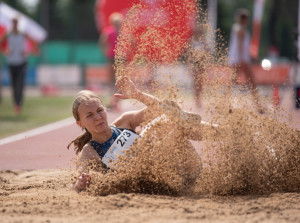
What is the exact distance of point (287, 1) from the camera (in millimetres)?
26625

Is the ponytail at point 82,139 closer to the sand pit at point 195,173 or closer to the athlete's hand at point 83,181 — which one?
the sand pit at point 195,173

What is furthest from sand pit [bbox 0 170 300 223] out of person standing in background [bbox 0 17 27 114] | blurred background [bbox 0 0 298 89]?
blurred background [bbox 0 0 298 89]

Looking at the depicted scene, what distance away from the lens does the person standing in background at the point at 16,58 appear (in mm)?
13805

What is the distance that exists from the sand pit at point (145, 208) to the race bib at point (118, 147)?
17.7 inches

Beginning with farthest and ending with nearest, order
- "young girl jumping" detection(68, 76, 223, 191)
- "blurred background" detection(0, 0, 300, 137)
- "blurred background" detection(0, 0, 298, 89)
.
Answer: "blurred background" detection(0, 0, 298, 89)
"blurred background" detection(0, 0, 300, 137)
"young girl jumping" detection(68, 76, 223, 191)

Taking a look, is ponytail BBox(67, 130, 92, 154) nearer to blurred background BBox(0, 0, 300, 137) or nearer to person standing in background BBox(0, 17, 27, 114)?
blurred background BBox(0, 0, 300, 137)

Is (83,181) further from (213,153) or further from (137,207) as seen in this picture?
(213,153)

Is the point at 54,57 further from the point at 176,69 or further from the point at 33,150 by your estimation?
the point at 176,69

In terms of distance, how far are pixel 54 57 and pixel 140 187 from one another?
32.1m

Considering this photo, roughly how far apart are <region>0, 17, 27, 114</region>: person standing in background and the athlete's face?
939 cm

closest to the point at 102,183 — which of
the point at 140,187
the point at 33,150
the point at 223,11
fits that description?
the point at 140,187

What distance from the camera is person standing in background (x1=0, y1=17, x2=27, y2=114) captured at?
13.8 meters

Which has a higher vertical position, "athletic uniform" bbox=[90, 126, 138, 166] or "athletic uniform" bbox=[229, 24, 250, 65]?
"athletic uniform" bbox=[229, 24, 250, 65]

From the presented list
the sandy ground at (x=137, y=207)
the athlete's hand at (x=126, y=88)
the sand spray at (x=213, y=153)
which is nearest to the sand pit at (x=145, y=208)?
the sandy ground at (x=137, y=207)
